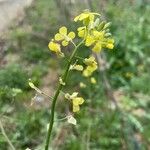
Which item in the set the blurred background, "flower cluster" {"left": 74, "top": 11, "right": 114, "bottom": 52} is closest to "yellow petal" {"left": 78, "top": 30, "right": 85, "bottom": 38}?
"flower cluster" {"left": 74, "top": 11, "right": 114, "bottom": 52}

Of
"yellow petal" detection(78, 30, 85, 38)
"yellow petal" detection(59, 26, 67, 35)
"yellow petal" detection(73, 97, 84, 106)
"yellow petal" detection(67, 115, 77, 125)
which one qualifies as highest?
"yellow petal" detection(59, 26, 67, 35)

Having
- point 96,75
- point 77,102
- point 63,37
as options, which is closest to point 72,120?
point 77,102

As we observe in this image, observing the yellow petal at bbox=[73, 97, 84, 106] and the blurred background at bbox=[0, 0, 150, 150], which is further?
the blurred background at bbox=[0, 0, 150, 150]

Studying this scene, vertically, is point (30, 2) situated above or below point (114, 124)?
above

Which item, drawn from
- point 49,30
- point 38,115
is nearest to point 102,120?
point 38,115

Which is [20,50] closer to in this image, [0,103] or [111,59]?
[111,59]

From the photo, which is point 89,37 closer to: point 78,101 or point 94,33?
point 94,33

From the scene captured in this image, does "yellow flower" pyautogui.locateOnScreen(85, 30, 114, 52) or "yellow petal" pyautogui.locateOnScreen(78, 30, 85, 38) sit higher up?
"yellow petal" pyautogui.locateOnScreen(78, 30, 85, 38)

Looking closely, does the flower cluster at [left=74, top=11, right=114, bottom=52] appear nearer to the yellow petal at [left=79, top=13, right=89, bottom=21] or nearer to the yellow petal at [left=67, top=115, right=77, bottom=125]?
the yellow petal at [left=79, top=13, right=89, bottom=21]
